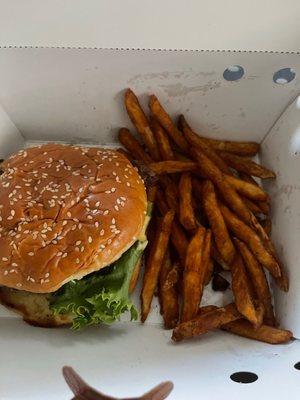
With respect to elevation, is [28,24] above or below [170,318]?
above

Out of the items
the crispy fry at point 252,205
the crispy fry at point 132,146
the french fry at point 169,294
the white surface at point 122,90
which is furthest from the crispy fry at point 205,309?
the white surface at point 122,90

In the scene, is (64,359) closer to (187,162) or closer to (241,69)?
(187,162)

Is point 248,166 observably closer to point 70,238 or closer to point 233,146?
point 233,146

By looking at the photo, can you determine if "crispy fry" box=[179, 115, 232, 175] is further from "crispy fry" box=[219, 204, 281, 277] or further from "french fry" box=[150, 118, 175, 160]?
"crispy fry" box=[219, 204, 281, 277]

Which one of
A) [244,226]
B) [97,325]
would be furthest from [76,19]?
[97,325]

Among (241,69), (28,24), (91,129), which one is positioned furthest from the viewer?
(91,129)

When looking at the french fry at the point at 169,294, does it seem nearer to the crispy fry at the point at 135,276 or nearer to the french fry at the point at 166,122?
the crispy fry at the point at 135,276

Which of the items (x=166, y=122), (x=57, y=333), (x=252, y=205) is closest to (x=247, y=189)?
(x=252, y=205)

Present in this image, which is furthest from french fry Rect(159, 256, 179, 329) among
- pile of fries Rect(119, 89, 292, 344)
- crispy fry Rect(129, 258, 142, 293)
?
crispy fry Rect(129, 258, 142, 293)
